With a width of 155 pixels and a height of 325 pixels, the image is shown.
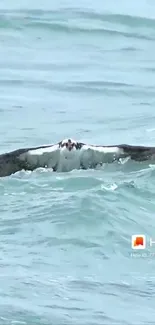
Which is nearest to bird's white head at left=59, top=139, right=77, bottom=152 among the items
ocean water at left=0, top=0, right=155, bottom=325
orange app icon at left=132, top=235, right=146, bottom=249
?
ocean water at left=0, top=0, right=155, bottom=325

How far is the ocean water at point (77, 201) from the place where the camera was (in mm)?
11688

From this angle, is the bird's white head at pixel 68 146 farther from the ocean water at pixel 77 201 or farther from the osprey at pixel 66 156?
the ocean water at pixel 77 201

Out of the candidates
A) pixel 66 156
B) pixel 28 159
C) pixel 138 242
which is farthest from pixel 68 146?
pixel 138 242

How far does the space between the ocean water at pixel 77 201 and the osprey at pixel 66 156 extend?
222 mm

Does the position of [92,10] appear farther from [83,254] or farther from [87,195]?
[83,254]

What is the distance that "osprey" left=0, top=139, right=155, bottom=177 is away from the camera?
15.3m

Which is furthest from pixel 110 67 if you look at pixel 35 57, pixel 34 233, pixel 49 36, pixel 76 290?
pixel 76 290

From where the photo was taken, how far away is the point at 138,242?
45.4 feet

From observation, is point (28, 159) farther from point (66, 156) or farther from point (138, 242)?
point (138, 242)

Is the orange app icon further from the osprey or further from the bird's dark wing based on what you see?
the bird's dark wing

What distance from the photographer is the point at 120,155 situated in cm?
Answer: 1582

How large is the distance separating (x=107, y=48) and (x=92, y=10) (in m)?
4.59

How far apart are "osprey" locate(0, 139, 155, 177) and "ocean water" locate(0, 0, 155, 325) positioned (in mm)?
222

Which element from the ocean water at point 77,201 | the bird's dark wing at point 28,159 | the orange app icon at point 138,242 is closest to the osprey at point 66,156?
the bird's dark wing at point 28,159
